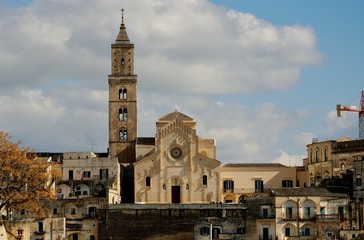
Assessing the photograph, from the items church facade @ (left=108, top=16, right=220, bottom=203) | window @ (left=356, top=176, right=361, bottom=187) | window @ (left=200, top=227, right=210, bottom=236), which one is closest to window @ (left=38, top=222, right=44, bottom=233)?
church facade @ (left=108, top=16, right=220, bottom=203)

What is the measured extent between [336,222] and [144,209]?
19.4 metres

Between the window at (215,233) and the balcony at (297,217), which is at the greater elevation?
the balcony at (297,217)

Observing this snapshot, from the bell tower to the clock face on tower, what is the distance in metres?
6.10

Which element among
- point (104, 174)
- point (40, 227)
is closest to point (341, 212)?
point (104, 174)

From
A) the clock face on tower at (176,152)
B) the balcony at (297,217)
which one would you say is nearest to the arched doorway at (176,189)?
the clock face on tower at (176,152)

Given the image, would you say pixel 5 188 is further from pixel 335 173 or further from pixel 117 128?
pixel 335 173

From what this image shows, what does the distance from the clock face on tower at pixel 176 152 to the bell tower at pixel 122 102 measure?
6.10 m

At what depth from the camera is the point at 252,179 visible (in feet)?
377

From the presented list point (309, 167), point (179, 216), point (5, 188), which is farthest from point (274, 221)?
point (5, 188)

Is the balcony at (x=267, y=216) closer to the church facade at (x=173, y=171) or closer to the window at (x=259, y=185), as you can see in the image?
the church facade at (x=173, y=171)

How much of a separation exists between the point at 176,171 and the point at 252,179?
9776mm

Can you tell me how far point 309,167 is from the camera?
11706cm

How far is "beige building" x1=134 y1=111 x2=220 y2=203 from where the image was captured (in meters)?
110

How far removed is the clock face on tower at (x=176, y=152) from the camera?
11056 centimetres
